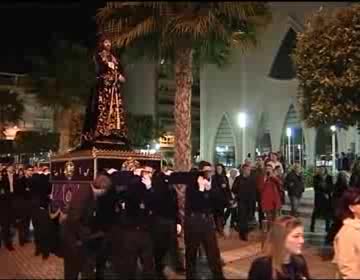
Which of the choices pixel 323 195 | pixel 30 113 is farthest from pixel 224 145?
pixel 323 195

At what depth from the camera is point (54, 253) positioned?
11906 millimetres

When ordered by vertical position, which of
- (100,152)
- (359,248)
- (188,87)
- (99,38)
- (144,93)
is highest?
(144,93)

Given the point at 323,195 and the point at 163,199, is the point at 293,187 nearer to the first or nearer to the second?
the point at 323,195

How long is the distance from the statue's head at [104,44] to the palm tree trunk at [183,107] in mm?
1647

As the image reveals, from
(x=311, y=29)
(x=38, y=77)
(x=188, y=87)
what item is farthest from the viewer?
(x=38, y=77)

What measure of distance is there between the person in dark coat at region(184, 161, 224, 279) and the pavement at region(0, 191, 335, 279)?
34 centimetres

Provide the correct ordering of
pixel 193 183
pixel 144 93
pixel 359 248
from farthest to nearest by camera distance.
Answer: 1. pixel 144 93
2. pixel 193 183
3. pixel 359 248

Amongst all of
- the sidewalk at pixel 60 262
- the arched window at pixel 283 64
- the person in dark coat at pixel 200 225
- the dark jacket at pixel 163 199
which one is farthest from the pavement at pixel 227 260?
the arched window at pixel 283 64

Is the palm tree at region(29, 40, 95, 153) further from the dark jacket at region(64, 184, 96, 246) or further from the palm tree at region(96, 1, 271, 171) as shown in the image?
the dark jacket at region(64, 184, 96, 246)

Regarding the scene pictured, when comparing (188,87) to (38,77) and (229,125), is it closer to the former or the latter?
(38,77)

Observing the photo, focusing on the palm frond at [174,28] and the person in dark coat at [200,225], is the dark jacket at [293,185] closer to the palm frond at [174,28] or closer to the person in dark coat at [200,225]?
the palm frond at [174,28]

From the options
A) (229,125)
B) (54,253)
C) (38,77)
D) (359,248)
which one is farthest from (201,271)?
(229,125)

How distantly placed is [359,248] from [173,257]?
16.8 ft

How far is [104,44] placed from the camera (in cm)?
1478
